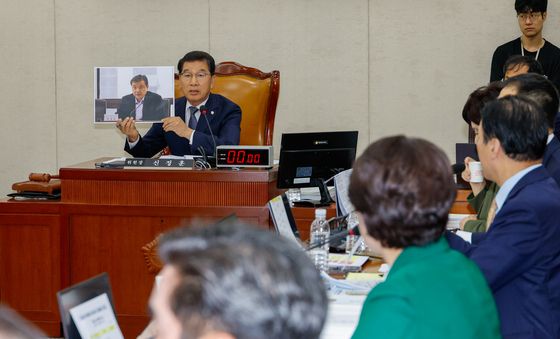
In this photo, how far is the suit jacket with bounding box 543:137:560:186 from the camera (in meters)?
3.01

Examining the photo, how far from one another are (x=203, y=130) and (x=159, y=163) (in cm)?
83

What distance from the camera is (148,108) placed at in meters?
4.29

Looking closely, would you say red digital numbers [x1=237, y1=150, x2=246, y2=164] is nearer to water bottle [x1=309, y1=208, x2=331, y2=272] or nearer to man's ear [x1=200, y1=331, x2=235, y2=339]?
water bottle [x1=309, y1=208, x2=331, y2=272]

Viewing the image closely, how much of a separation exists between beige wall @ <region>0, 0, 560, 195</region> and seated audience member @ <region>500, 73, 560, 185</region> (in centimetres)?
326

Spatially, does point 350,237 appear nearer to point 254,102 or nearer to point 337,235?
point 337,235

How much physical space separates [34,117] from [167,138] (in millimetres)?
2377

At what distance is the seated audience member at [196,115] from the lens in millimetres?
4863

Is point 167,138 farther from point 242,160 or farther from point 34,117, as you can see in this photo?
point 34,117

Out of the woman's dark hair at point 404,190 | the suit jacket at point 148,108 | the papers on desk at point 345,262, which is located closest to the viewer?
the woman's dark hair at point 404,190

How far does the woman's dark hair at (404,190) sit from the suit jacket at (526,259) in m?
0.58

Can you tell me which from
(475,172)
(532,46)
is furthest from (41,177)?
(532,46)

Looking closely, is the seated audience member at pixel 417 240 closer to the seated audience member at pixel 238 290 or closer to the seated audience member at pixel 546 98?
the seated audience member at pixel 238 290

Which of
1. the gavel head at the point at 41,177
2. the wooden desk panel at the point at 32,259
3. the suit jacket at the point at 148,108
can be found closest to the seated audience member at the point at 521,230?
the suit jacket at the point at 148,108

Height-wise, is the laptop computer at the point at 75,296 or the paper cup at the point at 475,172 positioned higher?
the paper cup at the point at 475,172
